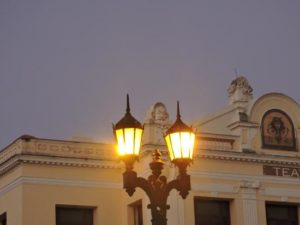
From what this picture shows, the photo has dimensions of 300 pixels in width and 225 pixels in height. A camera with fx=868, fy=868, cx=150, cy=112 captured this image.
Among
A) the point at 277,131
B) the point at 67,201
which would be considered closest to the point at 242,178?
the point at 277,131

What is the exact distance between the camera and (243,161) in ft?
102

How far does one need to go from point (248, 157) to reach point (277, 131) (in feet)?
6.38

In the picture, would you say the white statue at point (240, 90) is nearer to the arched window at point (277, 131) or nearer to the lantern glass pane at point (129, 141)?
the arched window at point (277, 131)

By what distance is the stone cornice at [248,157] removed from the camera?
30328mm

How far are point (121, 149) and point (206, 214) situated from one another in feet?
51.9

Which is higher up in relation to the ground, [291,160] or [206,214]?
[291,160]

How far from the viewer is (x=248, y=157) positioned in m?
31.0

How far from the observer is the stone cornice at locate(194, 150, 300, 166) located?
30328 millimetres

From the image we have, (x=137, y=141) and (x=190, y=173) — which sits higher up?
(x=190, y=173)

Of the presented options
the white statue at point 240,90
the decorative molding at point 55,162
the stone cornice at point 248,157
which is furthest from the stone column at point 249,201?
the decorative molding at point 55,162

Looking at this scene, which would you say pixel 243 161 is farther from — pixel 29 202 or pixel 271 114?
pixel 29 202

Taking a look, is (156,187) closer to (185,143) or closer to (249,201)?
(185,143)

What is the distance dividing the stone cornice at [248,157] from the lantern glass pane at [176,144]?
1481 centimetres

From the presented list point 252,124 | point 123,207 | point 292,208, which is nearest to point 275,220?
point 292,208
